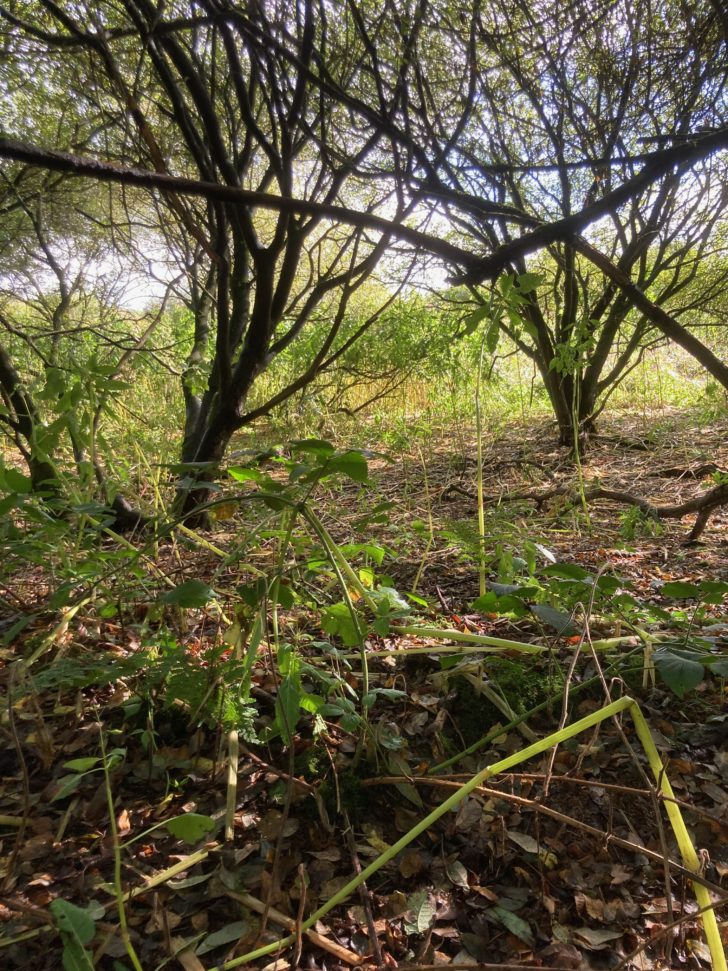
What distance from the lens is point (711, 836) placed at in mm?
1028

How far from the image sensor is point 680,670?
843 mm

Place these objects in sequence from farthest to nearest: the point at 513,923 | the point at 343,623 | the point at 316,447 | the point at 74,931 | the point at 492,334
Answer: the point at 492,334 → the point at 343,623 → the point at 513,923 → the point at 316,447 → the point at 74,931

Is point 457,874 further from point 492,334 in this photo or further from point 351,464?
point 492,334

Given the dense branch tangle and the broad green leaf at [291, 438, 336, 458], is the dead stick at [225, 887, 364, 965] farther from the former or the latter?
the dense branch tangle

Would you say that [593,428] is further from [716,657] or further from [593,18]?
[716,657]

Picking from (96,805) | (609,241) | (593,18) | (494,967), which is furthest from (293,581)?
(609,241)

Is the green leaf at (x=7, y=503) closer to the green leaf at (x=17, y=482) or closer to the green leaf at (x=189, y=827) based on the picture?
the green leaf at (x=17, y=482)

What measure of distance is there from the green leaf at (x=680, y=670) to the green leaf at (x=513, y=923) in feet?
1.52

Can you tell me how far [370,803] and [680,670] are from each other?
0.66m

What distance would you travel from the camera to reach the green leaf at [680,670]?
2.66 ft

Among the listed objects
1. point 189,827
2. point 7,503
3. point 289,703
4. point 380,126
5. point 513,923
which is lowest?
point 513,923

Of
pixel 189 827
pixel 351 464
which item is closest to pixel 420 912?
pixel 189 827

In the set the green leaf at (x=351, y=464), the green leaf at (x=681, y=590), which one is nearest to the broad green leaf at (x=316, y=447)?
the green leaf at (x=351, y=464)

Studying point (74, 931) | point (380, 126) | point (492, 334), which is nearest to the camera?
point (74, 931)
